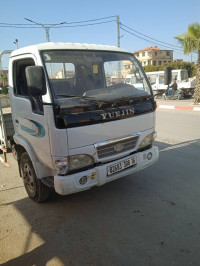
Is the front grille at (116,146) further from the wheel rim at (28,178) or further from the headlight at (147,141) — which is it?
the wheel rim at (28,178)

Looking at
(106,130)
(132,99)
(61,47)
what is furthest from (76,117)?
(61,47)

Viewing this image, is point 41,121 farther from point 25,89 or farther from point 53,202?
point 53,202

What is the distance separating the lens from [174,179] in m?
3.91

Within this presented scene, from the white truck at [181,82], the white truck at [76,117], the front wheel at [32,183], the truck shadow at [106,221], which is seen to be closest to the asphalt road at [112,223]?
the truck shadow at [106,221]

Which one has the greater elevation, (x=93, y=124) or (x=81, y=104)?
(x=81, y=104)

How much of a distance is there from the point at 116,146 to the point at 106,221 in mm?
959

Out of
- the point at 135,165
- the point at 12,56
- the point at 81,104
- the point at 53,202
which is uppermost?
the point at 12,56

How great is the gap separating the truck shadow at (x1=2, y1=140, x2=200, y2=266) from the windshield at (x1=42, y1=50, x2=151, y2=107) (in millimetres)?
1502

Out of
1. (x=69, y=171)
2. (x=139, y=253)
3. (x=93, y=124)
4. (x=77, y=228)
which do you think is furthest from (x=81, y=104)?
(x=139, y=253)

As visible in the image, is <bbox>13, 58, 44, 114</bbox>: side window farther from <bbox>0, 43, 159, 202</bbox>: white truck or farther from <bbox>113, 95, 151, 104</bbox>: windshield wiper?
<bbox>113, 95, 151, 104</bbox>: windshield wiper

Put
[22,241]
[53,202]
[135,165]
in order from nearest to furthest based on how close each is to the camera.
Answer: [22,241]
[135,165]
[53,202]

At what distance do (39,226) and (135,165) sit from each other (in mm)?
1483

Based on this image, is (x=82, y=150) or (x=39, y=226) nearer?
(x=82, y=150)

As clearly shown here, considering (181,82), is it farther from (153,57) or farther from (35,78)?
(153,57)
